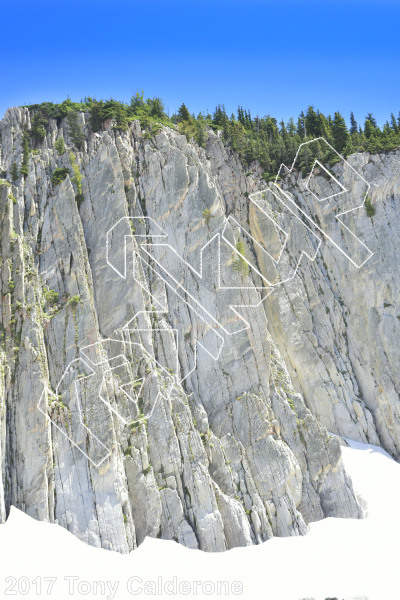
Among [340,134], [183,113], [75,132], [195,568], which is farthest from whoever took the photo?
[183,113]

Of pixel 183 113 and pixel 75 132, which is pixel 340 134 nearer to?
pixel 183 113

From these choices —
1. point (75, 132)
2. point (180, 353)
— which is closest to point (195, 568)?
point (180, 353)

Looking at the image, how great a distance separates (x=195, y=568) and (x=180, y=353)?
41.0 ft

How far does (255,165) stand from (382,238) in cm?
1173

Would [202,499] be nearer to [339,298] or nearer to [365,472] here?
[365,472]

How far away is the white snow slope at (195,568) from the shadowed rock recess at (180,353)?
0.80m

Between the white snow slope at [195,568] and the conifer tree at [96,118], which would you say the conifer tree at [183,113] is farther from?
the white snow slope at [195,568]

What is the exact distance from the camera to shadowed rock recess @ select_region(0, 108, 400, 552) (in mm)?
28219

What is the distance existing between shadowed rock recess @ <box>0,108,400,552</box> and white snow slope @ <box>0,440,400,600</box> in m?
0.80

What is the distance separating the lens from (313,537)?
29328 mm

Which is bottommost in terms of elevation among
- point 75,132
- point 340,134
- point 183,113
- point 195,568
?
point 195,568

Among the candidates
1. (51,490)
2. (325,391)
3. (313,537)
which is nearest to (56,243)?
(51,490)

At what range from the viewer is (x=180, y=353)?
3450 cm

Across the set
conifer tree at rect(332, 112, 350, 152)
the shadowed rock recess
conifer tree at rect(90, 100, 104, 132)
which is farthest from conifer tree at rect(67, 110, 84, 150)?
conifer tree at rect(332, 112, 350, 152)
